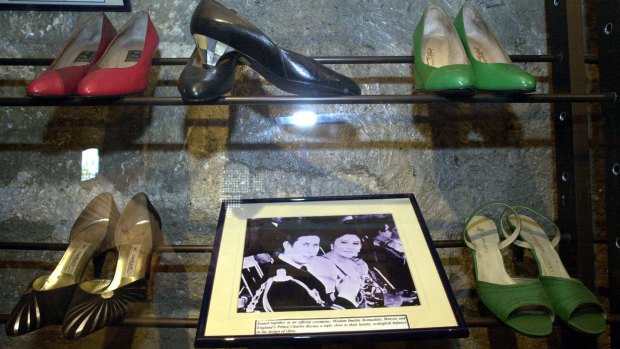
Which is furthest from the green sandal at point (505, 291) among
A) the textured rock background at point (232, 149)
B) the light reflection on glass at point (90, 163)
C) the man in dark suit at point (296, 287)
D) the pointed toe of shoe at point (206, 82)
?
the light reflection on glass at point (90, 163)

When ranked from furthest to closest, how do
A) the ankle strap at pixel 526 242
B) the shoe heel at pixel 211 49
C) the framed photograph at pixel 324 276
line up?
the ankle strap at pixel 526 242 → the shoe heel at pixel 211 49 → the framed photograph at pixel 324 276

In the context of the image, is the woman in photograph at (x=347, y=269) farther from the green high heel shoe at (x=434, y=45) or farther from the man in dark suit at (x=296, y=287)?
the green high heel shoe at (x=434, y=45)

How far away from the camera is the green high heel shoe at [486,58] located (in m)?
0.63

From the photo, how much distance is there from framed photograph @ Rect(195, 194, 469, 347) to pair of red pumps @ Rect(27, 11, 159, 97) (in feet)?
0.92

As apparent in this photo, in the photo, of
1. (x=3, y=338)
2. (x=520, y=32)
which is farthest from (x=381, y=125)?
(x=3, y=338)

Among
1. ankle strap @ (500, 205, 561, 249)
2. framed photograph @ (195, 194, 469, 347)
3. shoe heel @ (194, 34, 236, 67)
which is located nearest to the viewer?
framed photograph @ (195, 194, 469, 347)

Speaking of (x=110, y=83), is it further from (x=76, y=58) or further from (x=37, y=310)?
(x=37, y=310)

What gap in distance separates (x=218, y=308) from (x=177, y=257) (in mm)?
320

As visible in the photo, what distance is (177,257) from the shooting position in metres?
0.84

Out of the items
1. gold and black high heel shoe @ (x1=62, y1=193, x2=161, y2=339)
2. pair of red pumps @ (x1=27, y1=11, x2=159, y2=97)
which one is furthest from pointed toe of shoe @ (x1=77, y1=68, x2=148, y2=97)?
gold and black high heel shoe @ (x1=62, y1=193, x2=161, y2=339)

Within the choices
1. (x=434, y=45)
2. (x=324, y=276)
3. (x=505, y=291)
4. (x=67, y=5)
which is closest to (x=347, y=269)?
(x=324, y=276)

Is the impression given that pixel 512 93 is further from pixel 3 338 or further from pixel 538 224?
pixel 3 338

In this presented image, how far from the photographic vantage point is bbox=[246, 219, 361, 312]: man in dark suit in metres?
0.56

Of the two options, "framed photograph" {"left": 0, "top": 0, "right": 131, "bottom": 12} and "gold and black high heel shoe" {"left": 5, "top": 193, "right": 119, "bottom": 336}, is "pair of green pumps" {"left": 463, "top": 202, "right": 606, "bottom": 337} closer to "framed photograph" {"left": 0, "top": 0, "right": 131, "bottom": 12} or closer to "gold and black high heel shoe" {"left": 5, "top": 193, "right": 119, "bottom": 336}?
"gold and black high heel shoe" {"left": 5, "top": 193, "right": 119, "bottom": 336}
